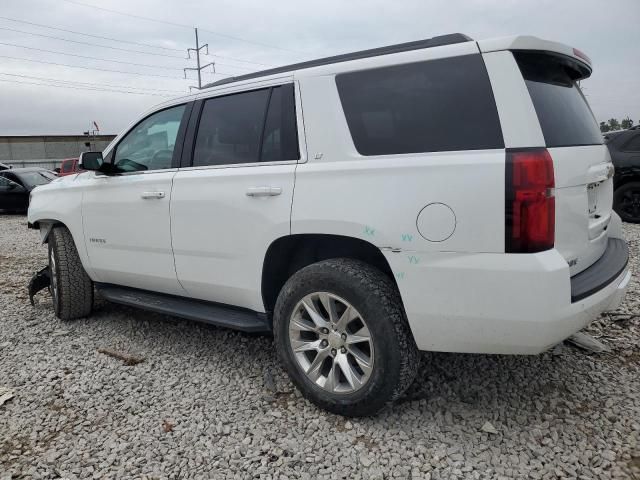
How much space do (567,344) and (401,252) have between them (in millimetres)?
1902

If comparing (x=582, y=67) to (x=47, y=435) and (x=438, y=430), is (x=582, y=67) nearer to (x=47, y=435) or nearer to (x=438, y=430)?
(x=438, y=430)

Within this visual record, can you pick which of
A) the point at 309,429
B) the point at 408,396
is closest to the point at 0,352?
the point at 309,429

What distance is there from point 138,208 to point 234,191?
→ 1.00 metres

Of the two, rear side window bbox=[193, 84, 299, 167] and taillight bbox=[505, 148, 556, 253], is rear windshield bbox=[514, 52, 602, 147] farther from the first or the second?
rear side window bbox=[193, 84, 299, 167]

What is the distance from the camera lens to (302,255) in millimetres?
3072

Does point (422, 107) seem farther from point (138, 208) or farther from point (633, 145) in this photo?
point (633, 145)

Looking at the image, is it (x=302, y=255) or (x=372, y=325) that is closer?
(x=372, y=325)

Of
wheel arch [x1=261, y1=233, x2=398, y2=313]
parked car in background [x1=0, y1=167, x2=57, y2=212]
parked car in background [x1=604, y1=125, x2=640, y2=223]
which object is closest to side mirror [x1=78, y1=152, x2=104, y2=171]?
wheel arch [x1=261, y1=233, x2=398, y2=313]

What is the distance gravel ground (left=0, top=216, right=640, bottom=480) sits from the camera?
2404mm

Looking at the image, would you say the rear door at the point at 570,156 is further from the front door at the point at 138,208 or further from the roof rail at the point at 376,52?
the front door at the point at 138,208

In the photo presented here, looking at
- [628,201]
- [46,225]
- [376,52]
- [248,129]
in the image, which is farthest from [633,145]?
[46,225]

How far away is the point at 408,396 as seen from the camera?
2.98m

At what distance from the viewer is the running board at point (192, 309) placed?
3.14 meters

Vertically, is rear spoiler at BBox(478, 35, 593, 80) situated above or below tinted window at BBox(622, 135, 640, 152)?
above
